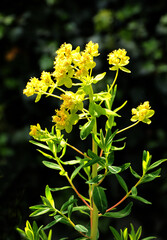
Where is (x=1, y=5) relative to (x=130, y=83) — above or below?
above

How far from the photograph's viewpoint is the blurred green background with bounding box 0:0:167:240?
2510 millimetres

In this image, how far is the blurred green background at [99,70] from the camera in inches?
98.8

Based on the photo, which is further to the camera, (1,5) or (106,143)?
(1,5)

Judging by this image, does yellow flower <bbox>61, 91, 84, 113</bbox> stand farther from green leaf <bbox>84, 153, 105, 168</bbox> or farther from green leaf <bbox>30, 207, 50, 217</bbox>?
green leaf <bbox>30, 207, 50, 217</bbox>

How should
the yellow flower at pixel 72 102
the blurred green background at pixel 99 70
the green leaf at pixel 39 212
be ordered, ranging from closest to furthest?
the yellow flower at pixel 72 102 → the green leaf at pixel 39 212 → the blurred green background at pixel 99 70

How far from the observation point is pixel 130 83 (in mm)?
2543

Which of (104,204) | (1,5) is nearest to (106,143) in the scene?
(104,204)

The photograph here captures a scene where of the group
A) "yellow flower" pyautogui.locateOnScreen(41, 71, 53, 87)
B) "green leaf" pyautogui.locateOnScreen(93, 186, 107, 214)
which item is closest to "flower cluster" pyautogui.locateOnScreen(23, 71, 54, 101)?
"yellow flower" pyautogui.locateOnScreen(41, 71, 53, 87)

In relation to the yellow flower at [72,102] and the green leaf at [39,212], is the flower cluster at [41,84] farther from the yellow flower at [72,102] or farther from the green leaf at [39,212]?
the green leaf at [39,212]

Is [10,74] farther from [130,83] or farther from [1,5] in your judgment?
[130,83]

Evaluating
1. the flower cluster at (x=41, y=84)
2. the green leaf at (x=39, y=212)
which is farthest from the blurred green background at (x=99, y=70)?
the flower cluster at (x=41, y=84)

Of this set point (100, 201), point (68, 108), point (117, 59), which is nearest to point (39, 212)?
point (100, 201)

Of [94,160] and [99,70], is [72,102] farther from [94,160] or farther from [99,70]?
[99,70]

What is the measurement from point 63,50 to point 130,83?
1699mm
